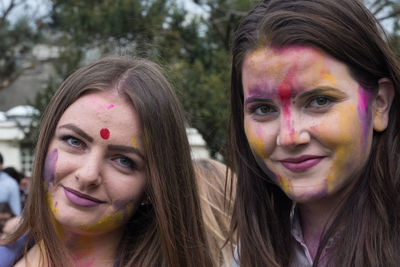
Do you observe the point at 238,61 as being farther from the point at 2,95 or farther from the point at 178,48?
the point at 2,95

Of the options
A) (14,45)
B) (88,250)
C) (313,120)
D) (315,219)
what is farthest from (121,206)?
(14,45)

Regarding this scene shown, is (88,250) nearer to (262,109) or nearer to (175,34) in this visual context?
(262,109)

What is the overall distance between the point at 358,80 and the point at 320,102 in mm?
151

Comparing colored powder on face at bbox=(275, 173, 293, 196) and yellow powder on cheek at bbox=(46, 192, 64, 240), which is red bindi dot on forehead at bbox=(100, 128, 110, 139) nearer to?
yellow powder on cheek at bbox=(46, 192, 64, 240)

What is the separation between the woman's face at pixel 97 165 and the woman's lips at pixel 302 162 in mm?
688

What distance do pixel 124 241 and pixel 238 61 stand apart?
3.20ft

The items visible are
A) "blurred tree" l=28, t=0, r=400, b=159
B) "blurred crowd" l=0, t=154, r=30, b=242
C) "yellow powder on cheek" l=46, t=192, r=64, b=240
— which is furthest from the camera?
"blurred tree" l=28, t=0, r=400, b=159

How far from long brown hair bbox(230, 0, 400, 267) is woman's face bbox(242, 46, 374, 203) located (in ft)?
0.15

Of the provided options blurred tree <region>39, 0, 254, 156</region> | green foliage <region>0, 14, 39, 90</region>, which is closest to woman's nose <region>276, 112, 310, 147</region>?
blurred tree <region>39, 0, 254, 156</region>

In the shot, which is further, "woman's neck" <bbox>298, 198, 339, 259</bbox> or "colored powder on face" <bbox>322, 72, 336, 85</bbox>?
"woman's neck" <bbox>298, 198, 339, 259</bbox>

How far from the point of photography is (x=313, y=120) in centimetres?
164

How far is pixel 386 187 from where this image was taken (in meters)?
1.68

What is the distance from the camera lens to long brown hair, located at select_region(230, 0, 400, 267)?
165 cm

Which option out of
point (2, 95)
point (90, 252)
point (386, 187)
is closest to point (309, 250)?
point (386, 187)
